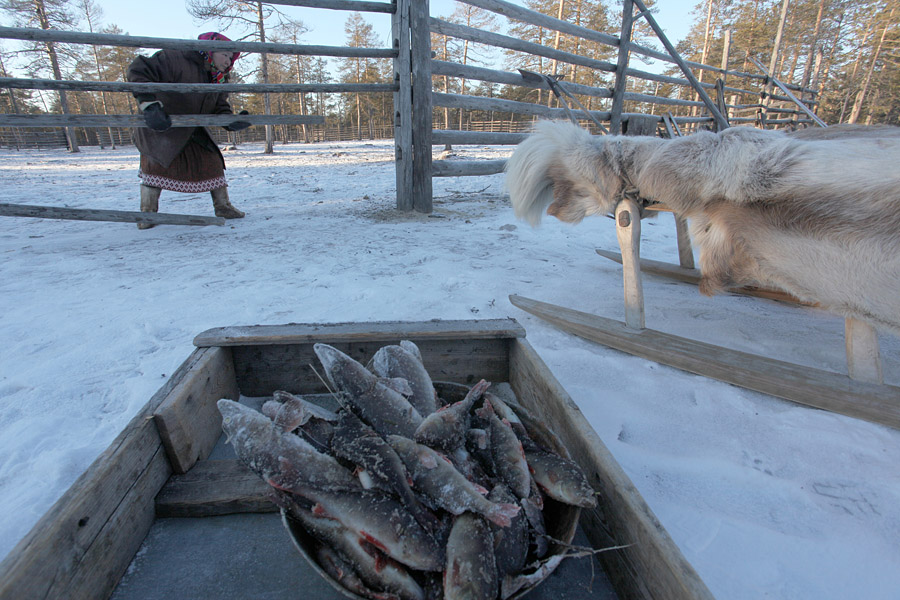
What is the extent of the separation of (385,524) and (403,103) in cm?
527

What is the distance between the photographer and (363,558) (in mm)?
872

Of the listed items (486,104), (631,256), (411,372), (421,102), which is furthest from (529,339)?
(486,104)

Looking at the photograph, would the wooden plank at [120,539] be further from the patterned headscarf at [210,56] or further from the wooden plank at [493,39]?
the wooden plank at [493,39]

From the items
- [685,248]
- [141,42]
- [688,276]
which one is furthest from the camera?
[141,42]

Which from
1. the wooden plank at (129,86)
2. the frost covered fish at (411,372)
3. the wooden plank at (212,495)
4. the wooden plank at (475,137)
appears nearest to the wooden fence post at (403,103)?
the wooden plank at (475,137)

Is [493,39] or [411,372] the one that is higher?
[493,39]

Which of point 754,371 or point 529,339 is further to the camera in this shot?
point 529,339

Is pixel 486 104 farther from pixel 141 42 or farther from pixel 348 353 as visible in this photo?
pixel 348 353

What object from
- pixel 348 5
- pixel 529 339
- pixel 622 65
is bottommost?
pixel 529 339

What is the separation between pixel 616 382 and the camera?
204 centimetres

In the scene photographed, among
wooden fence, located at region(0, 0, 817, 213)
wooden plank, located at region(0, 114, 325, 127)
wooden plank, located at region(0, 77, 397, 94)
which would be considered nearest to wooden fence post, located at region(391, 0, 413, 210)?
wooden fence, located at region(0, 0, 817, 213)

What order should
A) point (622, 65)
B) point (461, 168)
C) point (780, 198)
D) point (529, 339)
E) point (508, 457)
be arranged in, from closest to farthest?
1. point (508, 457)
2. point (780, 198)
3. point (529, 339)
4. point (461, 168)
5. point (622, 65)

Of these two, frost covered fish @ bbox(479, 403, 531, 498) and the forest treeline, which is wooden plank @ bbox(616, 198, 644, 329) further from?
the forest treeline

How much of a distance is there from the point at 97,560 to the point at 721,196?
2439 mm
